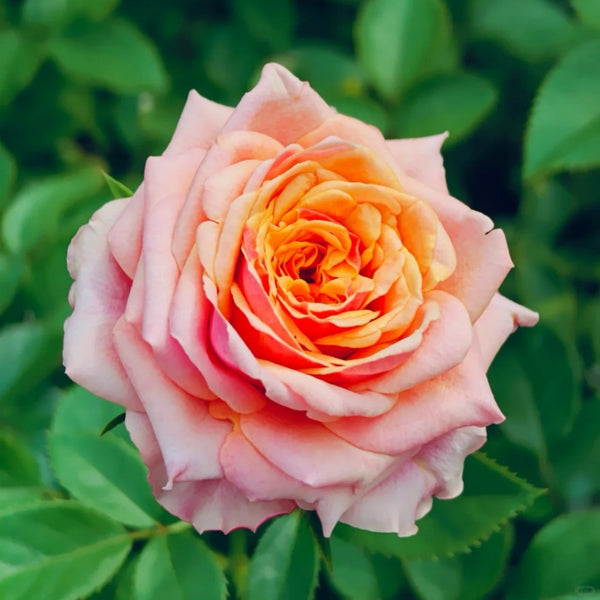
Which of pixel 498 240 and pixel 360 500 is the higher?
pixel 498 240

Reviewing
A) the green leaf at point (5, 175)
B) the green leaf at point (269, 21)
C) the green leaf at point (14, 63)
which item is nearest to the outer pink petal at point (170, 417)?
the green leaf at point (5, 175)

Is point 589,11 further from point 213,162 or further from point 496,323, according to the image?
point 213,162

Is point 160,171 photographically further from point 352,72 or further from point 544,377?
point 352,72

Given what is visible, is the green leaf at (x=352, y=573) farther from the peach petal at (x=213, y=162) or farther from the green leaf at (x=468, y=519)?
the peach petal at (x=213, y=162)

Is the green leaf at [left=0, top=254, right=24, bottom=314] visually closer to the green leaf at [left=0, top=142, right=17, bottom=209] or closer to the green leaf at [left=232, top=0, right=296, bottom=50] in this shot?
the green leaf at [left=0, top=142, right=17, bottom=209]

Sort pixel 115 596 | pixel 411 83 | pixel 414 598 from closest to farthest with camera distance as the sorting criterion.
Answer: pixel 115 596 → pixel 414 598 → pixel 411 83

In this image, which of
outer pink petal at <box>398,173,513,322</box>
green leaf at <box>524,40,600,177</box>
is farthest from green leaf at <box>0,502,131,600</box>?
green leaf at <box>524,40,600,177</box>

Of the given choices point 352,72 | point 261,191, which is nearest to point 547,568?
point 261,191
